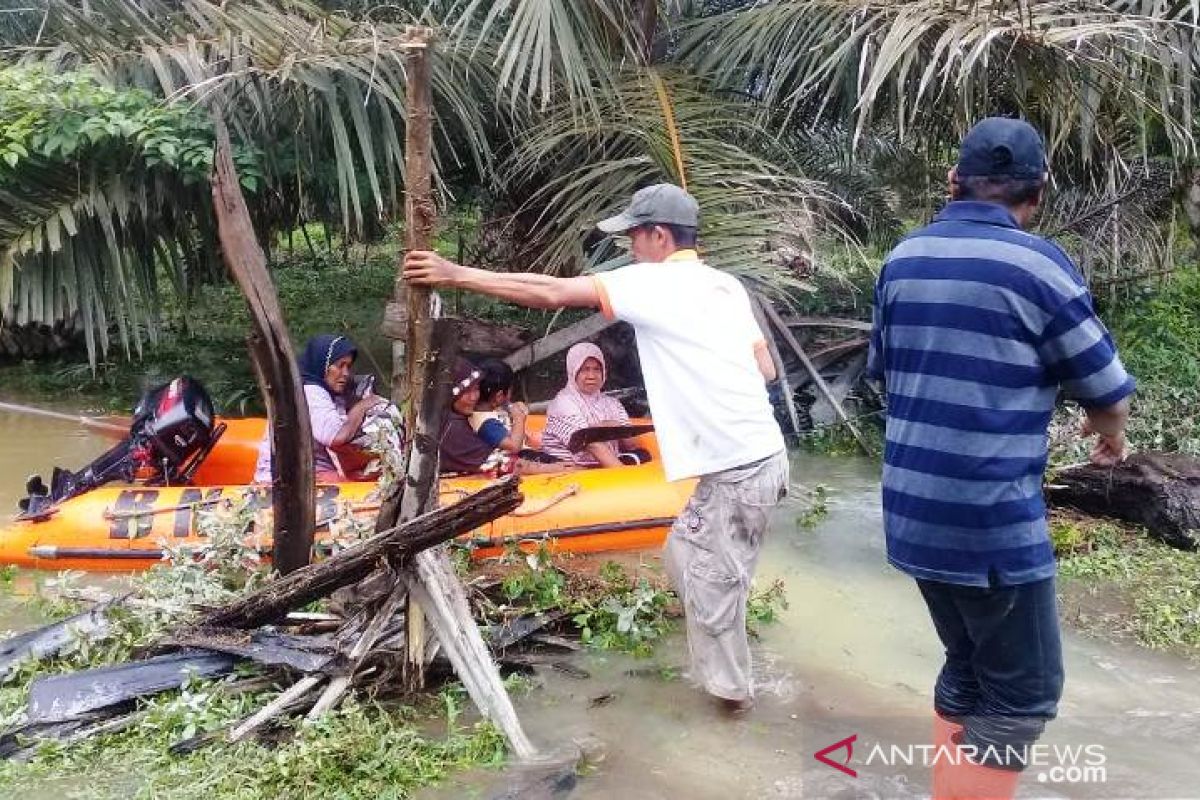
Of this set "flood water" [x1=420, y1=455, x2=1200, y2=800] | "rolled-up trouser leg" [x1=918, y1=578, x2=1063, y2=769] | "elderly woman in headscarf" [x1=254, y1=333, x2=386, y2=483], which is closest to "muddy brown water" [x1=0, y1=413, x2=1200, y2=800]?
"flood water" [x1=420, y1=455, x2=1200, y2=800]

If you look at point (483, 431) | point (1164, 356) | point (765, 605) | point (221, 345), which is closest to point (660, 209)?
point (765, 605)

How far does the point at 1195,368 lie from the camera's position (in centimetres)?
730

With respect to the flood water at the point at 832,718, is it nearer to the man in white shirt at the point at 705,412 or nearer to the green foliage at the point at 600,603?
the green foliage at the point at 600,603

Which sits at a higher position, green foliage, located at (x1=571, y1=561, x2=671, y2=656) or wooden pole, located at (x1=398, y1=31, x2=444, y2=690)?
wooden pole, located at (x1=398, y1=31, x2=444, y2=690)

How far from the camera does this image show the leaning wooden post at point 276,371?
3369 mm

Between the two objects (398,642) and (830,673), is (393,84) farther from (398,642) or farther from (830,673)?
(830,673)

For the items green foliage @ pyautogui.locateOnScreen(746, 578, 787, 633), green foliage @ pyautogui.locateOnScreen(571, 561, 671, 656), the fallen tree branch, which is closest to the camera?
the fallen tree branch

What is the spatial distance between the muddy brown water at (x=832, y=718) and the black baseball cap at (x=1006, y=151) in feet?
6.05

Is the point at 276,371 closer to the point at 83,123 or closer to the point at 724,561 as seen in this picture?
the point at 724,561

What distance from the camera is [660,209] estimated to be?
3494 millimetres

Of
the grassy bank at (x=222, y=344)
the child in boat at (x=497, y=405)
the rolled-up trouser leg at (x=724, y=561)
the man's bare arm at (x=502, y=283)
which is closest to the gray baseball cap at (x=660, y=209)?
the man's bare arm at (x=502, y=283)

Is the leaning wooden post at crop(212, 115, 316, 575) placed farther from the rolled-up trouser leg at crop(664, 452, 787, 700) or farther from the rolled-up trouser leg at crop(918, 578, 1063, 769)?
the rolled-up trouser leg at crop(918, 578, 1063, 769)

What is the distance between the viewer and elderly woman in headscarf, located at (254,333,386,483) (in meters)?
5.38

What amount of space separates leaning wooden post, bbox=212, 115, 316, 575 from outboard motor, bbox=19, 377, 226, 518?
6.02 feet
